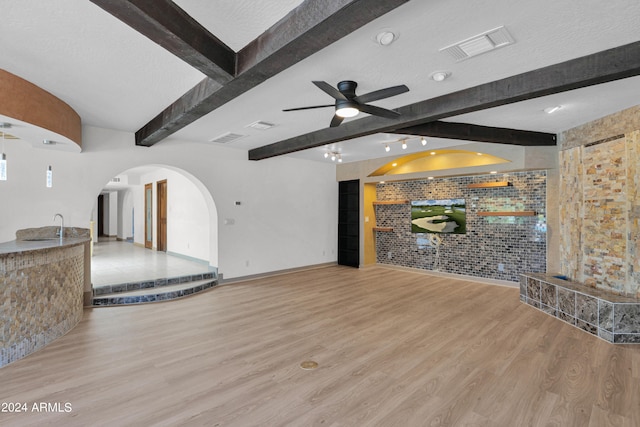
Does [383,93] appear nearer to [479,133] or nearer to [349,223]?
[479,133]

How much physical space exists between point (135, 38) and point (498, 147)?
5979 mm

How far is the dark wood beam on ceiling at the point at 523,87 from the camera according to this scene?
2.60 meters

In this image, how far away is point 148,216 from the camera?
10508 millimetres

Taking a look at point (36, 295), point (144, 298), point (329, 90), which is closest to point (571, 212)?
point (329, 90)

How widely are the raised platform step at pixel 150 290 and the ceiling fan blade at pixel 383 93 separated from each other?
4.42 metres

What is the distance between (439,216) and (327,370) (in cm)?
524

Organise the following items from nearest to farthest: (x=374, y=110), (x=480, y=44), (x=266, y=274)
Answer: (x=480, y=44)
(x=374, y=110)
(x=266, y=274)

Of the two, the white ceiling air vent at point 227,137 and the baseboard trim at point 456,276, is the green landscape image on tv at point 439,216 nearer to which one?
the baseboard trim at point 456,276

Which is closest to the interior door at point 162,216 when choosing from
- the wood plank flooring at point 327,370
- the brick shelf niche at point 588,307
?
the wood plank flooring at point 327,370

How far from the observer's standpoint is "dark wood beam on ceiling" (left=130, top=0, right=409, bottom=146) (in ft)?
6.02

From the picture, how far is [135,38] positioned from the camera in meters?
2.48

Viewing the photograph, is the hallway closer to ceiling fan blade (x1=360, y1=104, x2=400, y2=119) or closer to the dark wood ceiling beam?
the dark wood ceiling beam

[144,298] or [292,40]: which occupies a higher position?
[292,40]

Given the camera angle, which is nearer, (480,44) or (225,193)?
(480,44)
